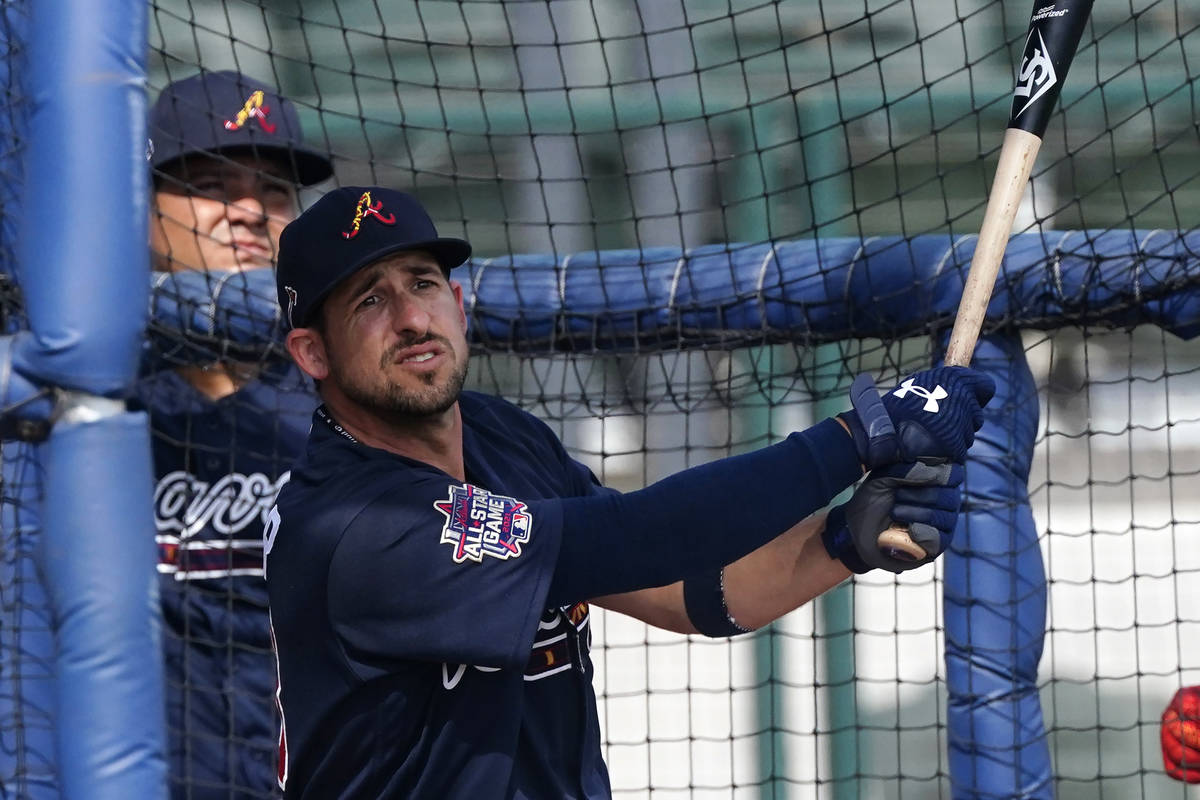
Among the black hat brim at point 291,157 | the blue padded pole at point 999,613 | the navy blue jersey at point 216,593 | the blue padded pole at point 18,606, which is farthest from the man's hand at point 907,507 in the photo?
the black hat brim at point 291,157

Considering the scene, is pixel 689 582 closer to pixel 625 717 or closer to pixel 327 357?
pixel 327 357

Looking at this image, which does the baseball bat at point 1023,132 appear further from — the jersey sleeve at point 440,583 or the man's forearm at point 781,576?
the jersey sleeve at point 440,583

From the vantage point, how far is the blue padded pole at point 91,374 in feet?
6.51

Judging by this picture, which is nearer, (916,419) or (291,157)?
(916,419)

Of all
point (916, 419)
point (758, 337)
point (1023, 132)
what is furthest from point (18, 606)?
point (1023, 132)

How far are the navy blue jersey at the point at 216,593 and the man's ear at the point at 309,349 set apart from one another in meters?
0.86

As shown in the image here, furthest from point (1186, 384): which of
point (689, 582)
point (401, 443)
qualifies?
point (401, 443)

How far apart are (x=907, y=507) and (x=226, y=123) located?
171 cm

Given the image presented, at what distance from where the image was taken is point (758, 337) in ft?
9.78

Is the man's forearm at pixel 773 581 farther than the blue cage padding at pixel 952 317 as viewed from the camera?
No

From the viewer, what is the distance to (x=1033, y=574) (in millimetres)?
2840

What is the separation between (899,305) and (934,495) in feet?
3.22

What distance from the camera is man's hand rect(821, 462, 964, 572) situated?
193 cm

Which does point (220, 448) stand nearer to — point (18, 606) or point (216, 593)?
point (216, 593)
